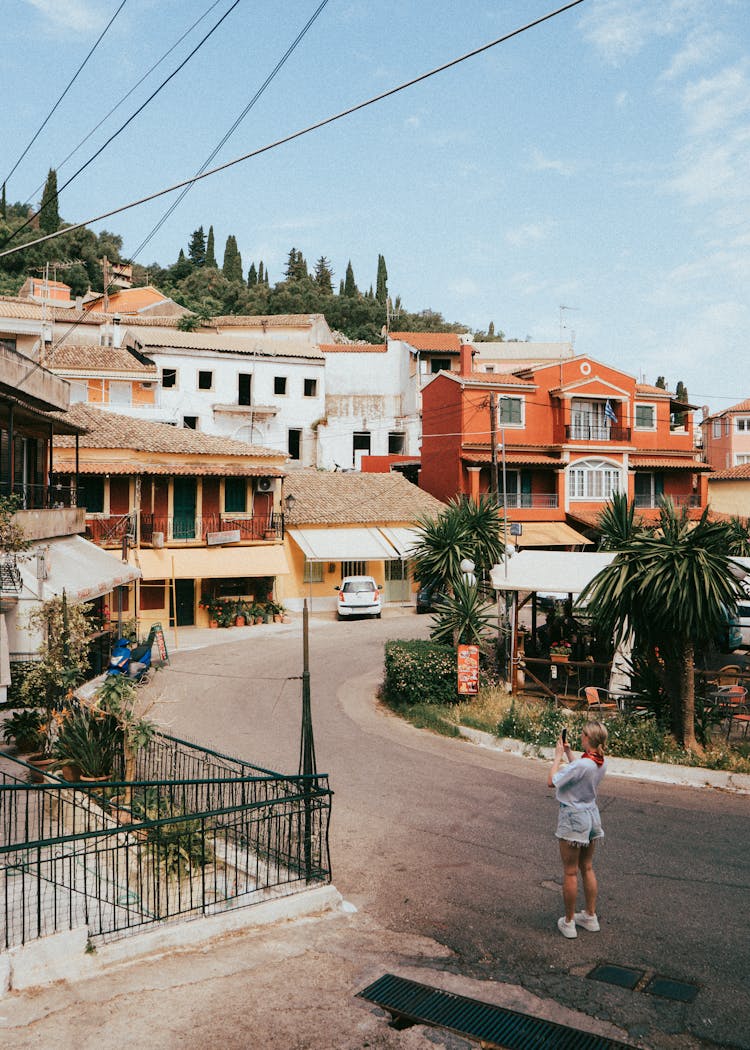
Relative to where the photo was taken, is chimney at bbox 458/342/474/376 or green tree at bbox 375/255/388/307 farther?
green tree at bbox 375/255/388/307

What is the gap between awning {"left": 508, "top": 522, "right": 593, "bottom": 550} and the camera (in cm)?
3750

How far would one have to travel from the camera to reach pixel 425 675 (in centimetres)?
1681

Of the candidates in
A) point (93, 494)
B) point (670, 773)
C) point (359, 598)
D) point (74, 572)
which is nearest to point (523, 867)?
point (670, 773)

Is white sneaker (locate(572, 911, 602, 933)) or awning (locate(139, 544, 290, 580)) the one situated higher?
awning (locate(139, 544, 290, 580))

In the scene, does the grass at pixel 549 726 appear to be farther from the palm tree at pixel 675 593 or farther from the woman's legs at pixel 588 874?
the woman's legs at pixel 588 874

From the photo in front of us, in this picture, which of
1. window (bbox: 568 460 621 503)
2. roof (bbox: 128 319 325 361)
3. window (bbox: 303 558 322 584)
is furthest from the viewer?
roof (bbox: 128 319 325 361)

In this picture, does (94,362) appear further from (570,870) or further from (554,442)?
(570,870)

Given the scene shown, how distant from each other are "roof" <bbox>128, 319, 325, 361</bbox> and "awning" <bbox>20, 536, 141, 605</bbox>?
26447 mm

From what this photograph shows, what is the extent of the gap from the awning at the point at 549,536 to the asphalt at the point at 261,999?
30265 mm

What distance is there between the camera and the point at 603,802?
35.9 ft

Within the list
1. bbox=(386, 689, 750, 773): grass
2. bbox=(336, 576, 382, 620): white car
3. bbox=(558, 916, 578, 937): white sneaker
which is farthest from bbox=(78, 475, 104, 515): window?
bbox=(558, 916, 578, 937): white sneaker

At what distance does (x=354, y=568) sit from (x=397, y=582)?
2009 millimetres

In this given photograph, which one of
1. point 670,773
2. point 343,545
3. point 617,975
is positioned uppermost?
point 343,545

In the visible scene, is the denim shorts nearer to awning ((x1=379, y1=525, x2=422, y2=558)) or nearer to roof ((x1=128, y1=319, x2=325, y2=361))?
awning ((x1=379, y1=525, x2=422, y2=558))
